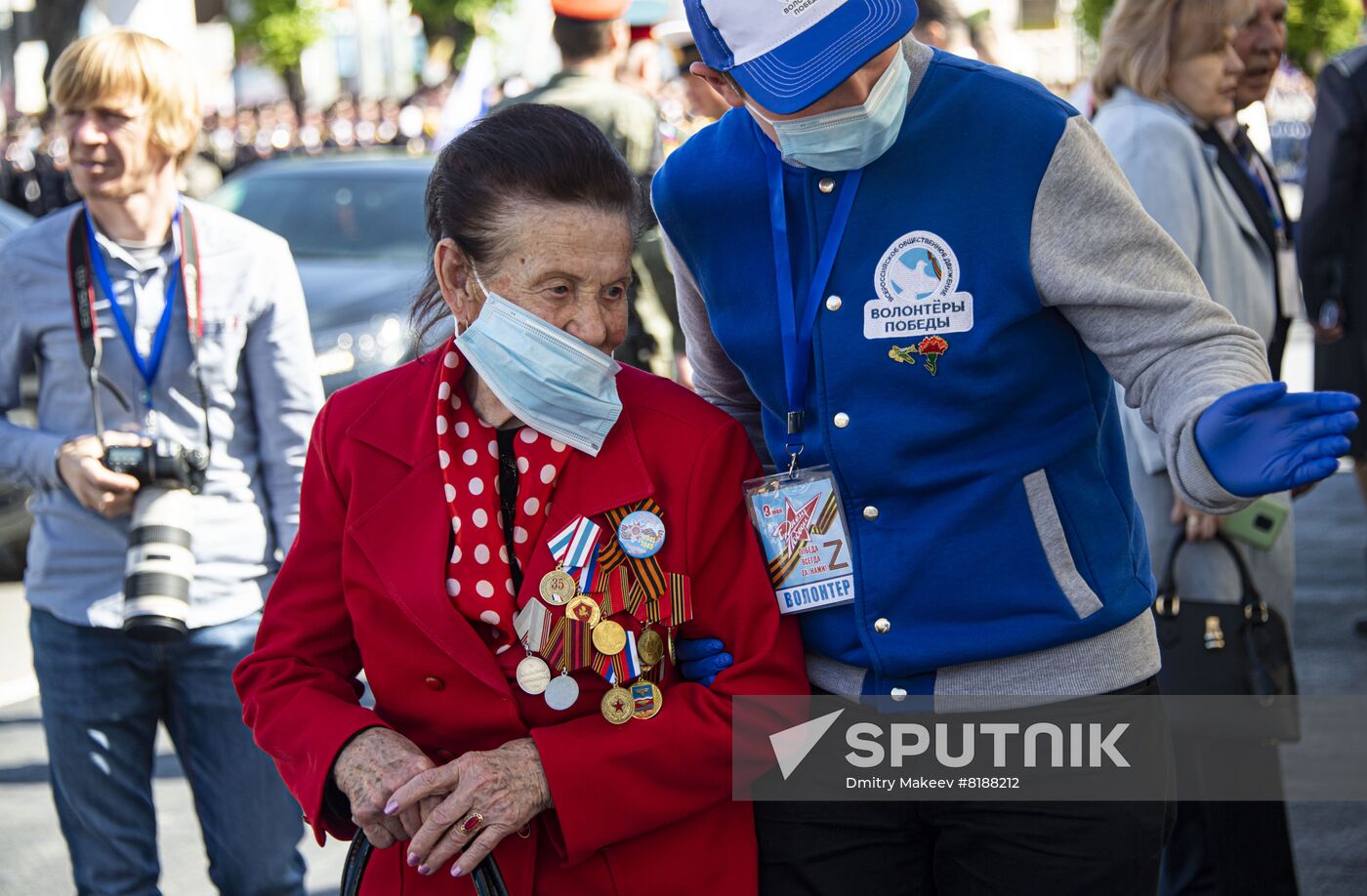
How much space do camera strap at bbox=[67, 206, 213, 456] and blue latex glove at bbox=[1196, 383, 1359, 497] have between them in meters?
2.16

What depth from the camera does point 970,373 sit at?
2168 mm

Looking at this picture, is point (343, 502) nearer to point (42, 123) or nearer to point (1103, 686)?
point (1103, 686)

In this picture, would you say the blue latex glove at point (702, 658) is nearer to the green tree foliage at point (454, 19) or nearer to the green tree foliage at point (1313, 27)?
the green tree foliage at point (1313, 27)

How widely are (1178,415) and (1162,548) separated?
1739 millimetres

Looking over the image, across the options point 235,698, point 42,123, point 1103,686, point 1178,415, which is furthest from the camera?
point 42,123

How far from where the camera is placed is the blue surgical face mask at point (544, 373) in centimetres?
223

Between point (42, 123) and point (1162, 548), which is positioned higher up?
point (1162, 548)

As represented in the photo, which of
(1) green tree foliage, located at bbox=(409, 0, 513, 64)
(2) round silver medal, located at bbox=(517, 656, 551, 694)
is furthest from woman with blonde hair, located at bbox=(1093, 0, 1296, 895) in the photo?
(1) green tree foliage, located at bbox=(409, 0, 513, 64)

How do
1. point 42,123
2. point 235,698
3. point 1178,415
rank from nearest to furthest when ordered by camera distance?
point 1178,415 < point 235,698 < point 42,123

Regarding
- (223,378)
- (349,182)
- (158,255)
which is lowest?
(349,182)

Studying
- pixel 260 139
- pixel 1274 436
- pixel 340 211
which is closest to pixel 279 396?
pixel 1274 436

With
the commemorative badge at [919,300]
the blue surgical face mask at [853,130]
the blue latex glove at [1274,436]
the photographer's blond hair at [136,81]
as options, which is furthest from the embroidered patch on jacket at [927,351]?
the photographer's blond hair at [136,81]

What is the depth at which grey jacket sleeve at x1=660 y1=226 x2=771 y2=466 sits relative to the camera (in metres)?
2.51

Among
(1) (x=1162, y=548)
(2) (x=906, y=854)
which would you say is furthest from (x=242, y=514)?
(1) (x=1162, y=548)
